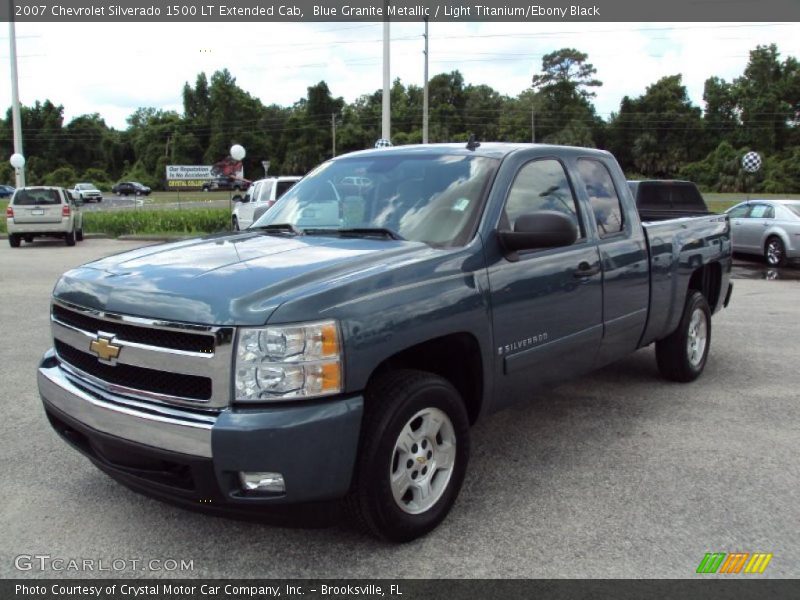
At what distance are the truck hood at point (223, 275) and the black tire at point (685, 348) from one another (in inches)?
126

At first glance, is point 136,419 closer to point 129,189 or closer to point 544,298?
point 544,298

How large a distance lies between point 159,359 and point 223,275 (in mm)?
459

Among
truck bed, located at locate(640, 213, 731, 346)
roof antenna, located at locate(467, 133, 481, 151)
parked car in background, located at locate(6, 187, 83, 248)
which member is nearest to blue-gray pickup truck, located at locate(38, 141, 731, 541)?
roof antenna, located at locate(467, 133, 481, 151)

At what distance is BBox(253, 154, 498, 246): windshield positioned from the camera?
3.91m

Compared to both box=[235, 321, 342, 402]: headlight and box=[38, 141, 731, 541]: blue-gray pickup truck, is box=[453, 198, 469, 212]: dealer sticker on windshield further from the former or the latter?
box=[235, 321, 342, 402]: headlight

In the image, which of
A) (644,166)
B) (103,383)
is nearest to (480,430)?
(103,383)

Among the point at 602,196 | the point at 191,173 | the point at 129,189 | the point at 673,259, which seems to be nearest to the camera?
the point at 602,196

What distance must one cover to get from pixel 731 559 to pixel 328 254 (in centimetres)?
233

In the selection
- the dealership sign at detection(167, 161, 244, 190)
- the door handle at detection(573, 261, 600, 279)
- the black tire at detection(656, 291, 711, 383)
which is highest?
the dealership sign at detection(167, 161, 244, 190)

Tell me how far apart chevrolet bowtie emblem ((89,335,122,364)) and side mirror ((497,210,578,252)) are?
78.6 inches

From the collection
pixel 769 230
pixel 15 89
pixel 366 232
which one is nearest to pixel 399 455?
pixel 366 232

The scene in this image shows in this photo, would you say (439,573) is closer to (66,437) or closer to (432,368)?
(432,368)

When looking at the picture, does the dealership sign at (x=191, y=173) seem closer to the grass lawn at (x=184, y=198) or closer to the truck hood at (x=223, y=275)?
the grass lawn at (x=184, y=198)

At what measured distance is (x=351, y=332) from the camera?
294cm
